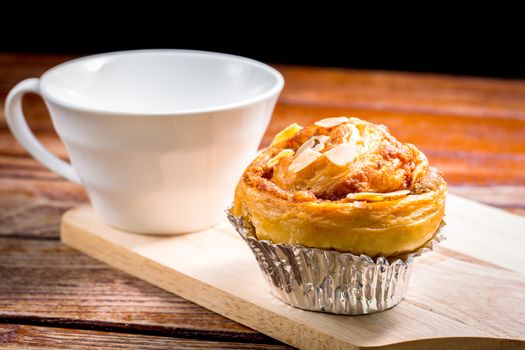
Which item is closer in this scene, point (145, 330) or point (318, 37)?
point (145, 330)

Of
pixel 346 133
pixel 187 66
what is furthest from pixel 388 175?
pixel 187 66

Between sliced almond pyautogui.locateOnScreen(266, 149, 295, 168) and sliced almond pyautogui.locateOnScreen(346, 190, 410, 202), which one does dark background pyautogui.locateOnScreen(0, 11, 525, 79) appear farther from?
sliced almond pyautogui.locateOnScreen(346, 190, 410, 202)

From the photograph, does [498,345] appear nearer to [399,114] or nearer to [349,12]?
[399,114]

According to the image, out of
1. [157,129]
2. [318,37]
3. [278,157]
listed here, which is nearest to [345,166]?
[278,157]

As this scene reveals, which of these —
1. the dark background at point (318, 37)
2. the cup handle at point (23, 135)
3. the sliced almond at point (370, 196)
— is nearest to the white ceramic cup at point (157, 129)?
the cup handle at point (23, 135)

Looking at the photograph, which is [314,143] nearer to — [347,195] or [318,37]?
[347,195]

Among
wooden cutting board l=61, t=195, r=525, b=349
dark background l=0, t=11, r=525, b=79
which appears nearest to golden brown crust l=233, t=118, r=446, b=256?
wooden cutting board l=61, t=195, r=525, b=349
